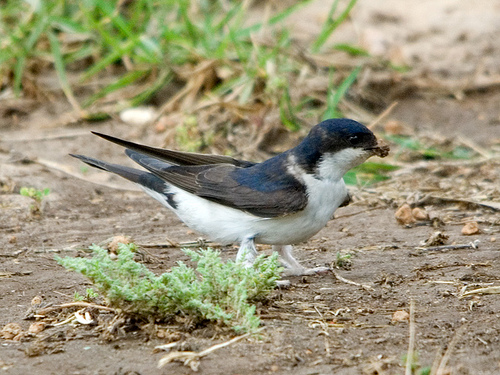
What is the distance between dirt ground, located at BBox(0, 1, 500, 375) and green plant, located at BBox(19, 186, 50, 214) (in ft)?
0.19

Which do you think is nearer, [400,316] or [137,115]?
[400,316]

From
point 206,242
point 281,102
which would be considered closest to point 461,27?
point 281,102

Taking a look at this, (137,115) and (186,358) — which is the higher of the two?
(186,358)

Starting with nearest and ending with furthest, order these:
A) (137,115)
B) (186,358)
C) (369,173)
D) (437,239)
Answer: (186,358)
(437,239)
(369,173)
(137,115)

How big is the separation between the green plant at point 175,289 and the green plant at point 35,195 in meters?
2.31

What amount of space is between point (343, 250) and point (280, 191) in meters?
0.82

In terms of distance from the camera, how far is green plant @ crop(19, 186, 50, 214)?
5680 millimetres

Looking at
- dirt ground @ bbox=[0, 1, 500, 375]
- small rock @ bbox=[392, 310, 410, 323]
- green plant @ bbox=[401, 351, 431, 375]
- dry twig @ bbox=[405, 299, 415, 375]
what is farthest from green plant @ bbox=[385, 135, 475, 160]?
green plant @ bbox=[401, 351, 431, 375]

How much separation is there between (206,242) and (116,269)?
1916 millimetres

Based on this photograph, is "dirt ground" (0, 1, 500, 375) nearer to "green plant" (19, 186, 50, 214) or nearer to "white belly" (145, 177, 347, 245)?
"green plant" (19, 186, 50, 214)

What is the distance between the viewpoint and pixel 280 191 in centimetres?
446

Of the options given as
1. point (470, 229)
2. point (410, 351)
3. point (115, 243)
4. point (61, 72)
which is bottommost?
point (470, 229)

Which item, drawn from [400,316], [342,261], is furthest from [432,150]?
[400,316]

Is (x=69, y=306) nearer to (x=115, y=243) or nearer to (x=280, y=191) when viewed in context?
(x=115, y=243)
